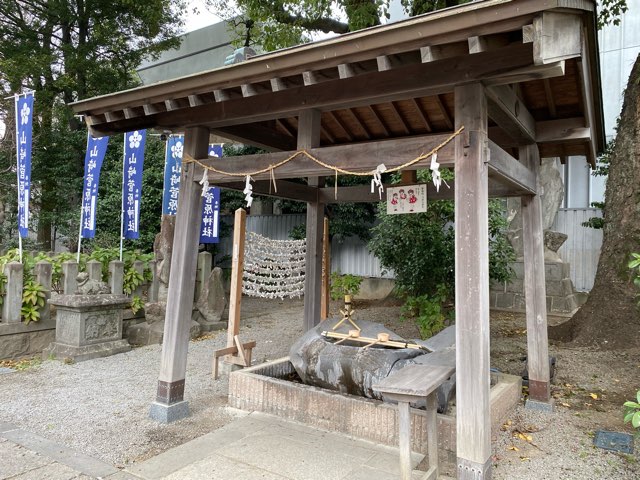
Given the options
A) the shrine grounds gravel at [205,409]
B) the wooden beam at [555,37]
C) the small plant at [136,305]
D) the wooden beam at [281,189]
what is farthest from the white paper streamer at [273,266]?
the wooden beam at [555,37]

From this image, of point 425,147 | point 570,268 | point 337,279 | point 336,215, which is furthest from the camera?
point 336,215

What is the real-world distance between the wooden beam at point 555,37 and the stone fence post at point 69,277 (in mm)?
8021

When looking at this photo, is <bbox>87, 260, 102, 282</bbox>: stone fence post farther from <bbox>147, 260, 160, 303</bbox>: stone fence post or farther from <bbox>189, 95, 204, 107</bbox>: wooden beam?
<bbox>189, 95, 204, 107</bbox>: wooden beam

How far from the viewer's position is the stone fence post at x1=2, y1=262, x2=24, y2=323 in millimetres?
7371

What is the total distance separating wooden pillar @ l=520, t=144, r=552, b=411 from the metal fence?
5.34m

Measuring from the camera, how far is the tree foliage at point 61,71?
14.6 meters

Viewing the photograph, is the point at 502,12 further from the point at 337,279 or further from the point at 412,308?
the point at 337,279

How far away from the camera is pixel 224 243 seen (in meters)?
17.0

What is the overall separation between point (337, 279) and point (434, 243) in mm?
3216

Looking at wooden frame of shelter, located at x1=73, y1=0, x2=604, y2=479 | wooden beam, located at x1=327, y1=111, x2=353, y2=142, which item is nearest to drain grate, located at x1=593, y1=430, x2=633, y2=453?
wooden frame of shelter, located at x1=73, y1=0, x2=604, y2=479

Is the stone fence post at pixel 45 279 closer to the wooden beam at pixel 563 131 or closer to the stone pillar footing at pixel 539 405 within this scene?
the stone pillar footing at pixel 539 405

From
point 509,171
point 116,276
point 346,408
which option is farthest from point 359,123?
point 116,276

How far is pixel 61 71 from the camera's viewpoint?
609 inches

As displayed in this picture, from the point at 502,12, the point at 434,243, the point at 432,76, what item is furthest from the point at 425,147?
the point at 434,243
